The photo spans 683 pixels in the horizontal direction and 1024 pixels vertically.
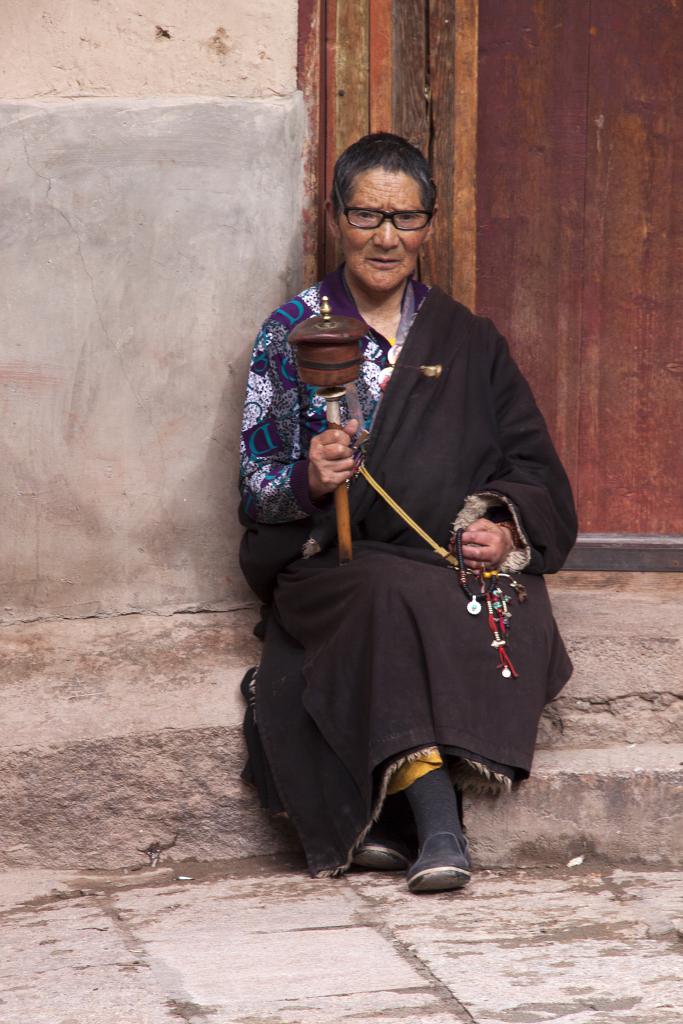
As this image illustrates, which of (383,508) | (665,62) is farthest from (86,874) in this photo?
(665,62)

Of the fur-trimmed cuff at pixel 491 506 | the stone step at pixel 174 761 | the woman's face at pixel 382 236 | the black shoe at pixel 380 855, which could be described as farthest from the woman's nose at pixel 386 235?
the black shoe at pixel 380 855

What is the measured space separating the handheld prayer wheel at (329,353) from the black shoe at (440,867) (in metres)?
0.96

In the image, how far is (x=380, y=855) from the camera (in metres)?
3.36

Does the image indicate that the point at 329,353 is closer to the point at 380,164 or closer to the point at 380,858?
the point at 380,164

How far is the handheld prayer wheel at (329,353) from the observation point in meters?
3.28

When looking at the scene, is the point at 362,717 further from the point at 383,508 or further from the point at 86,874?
the point at 86,874

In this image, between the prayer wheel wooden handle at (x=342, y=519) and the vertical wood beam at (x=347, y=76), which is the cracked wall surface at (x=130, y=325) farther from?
the prayer wheel wooden handle at (x=342, y=519)

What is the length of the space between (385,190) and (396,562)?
95 centimetres

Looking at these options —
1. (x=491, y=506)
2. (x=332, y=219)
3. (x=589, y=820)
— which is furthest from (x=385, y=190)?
(x=589, y=820)

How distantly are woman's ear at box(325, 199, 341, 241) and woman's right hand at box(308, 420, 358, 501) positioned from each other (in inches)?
24.8

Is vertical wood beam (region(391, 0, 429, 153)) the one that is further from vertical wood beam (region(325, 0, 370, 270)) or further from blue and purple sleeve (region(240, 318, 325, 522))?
blue and purple sleeve (region(240, 318, 325, 522))

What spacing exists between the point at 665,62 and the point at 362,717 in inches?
85.4

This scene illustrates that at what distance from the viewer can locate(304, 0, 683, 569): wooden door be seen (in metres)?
4.07

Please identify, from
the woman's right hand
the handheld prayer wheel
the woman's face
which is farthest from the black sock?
the woman's face
